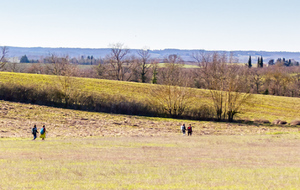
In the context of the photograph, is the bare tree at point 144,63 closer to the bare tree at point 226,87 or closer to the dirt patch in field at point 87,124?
the bare tree at point 226,87

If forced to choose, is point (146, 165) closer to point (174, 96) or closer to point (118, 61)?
point (174, 96)

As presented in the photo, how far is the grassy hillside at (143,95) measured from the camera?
212 ft

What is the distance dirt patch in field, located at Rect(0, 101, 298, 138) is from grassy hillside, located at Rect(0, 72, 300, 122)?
10965 millimetres

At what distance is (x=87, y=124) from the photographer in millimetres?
45562

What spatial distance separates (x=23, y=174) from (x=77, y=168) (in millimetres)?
3214

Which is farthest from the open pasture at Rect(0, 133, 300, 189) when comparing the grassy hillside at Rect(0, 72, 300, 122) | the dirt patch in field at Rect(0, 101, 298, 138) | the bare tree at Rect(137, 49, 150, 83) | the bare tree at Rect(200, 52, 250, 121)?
the bare tree at Rect(137, 49, 150, 83)

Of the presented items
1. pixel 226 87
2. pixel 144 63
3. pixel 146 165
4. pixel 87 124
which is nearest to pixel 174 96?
pixel 226 87

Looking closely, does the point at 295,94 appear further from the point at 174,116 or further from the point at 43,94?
the point at 43,94

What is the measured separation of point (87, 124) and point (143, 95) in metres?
27.8

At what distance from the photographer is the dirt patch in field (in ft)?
128

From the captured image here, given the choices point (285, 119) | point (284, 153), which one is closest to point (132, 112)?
point (285, 119)

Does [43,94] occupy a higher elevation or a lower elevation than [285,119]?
higher

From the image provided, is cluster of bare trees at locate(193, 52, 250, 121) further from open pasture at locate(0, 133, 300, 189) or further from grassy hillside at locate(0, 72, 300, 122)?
open pasture at locate(0, 133, 300, 189)

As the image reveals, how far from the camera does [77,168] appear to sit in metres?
19.8
